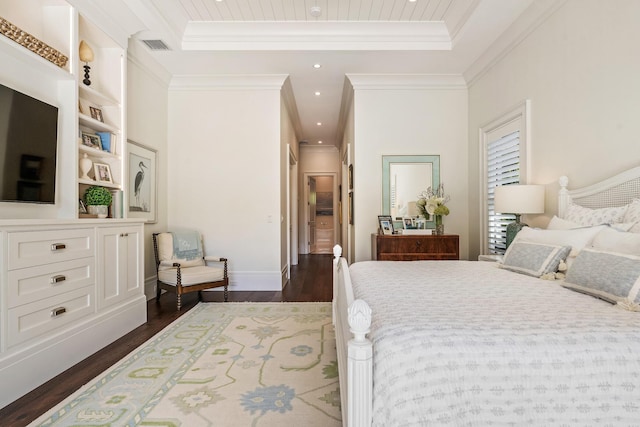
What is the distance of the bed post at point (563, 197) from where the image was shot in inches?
97.2

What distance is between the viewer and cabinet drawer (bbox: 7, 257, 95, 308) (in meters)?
1.83

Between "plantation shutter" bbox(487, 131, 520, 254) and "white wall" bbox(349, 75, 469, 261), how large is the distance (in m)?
0.54

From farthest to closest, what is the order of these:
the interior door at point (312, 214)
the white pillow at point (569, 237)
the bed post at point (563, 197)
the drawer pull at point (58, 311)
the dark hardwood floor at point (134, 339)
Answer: the interior door at point (312, 214), the bed post at point (563, 197), the drawer pull at point (58, 311), the white pillow at point (569, 237), the dark hardwood floor at point (134, 339)

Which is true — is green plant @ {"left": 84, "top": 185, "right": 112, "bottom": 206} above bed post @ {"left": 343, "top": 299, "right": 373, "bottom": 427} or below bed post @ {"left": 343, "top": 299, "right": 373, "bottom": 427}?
above

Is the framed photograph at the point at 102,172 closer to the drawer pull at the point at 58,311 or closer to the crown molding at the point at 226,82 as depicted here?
the drawer pull at the point at 58,311

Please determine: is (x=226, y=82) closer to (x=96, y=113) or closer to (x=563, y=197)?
(x=96, y=113)

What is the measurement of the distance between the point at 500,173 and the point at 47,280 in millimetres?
4204

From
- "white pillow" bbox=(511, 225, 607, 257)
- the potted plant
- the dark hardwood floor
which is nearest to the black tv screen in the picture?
Answer: the potted plant

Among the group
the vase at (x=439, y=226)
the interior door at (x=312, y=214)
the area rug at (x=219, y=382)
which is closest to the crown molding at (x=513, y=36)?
the vase at (x=439, y=226)

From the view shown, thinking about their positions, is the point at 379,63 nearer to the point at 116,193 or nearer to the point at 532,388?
the point at 116,193

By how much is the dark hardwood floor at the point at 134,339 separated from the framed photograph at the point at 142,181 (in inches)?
43.8

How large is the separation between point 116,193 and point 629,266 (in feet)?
11.8

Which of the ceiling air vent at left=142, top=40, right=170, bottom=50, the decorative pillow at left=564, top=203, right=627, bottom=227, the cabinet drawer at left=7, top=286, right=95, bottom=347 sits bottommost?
the cabinet drawer at left=7, top=286, right=95, bottom=347

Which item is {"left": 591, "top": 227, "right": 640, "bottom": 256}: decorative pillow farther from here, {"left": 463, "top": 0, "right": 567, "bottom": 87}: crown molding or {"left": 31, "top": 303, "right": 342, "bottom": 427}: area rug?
{"left": 463, "top": 0, "right": 567, "bottom": 87}: crown molding
